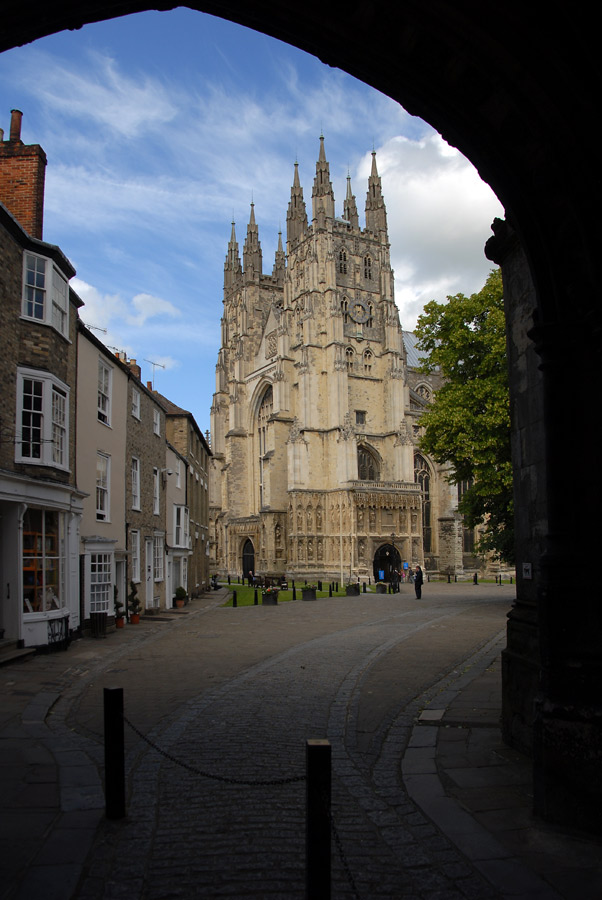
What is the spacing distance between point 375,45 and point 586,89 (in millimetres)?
1564

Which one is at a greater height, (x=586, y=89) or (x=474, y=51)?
(x=474, y=51)

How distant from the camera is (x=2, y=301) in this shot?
13.8 metres

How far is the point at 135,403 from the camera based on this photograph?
22.8m

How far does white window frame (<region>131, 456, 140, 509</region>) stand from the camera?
2266 cm

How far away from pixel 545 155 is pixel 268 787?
5.66m

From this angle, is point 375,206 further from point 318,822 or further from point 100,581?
point 318,822

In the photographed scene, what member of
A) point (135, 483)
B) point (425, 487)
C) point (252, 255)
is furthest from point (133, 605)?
point (252, 255)

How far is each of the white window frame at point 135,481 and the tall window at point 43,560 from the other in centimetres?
692

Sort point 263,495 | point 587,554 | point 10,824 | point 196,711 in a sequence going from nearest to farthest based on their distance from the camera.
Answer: point 10,824 → point 587,554 → point 196,711 → point 263,495

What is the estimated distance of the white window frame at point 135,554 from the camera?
2238cm

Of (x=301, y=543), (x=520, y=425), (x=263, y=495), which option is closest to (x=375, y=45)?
(x=520, y=425)

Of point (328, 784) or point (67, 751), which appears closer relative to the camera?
point (328, 784)

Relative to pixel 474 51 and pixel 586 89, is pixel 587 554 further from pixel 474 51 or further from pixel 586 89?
pixel 474 51

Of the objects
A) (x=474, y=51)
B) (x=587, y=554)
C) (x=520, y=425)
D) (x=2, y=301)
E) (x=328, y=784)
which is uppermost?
(x=2, y=301)
